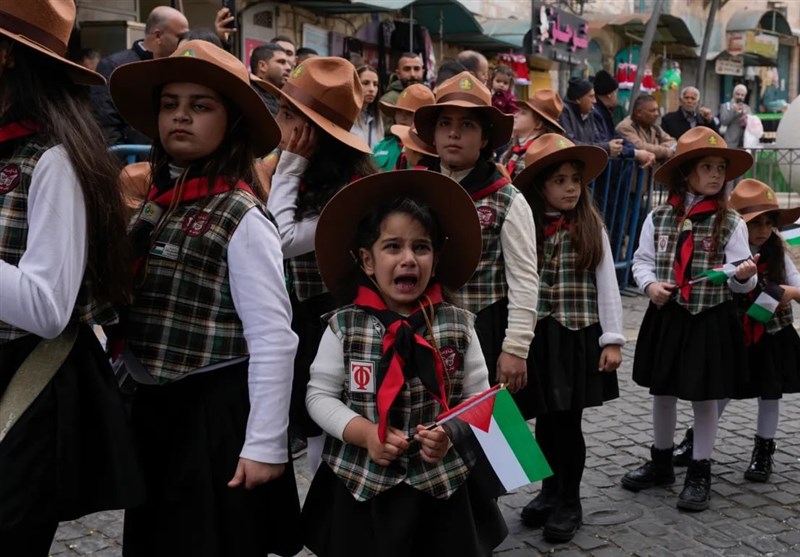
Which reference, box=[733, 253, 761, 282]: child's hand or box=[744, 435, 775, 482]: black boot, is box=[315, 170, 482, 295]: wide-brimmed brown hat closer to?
box=[733, 253, 761, 282]: child's hand

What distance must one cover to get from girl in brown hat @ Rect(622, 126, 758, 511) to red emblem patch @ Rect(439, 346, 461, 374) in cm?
222

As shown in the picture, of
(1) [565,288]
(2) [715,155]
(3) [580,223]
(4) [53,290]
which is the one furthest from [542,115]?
(4) [53,290]

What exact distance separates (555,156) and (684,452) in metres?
2.00

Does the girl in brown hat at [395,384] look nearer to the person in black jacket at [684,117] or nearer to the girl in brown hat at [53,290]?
the girl in brown hat at [53,290]

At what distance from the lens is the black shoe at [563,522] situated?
14.4 feet

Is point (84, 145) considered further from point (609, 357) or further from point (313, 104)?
point (609, 357)

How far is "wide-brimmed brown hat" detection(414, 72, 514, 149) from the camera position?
4180mm

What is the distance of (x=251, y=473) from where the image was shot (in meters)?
2.68

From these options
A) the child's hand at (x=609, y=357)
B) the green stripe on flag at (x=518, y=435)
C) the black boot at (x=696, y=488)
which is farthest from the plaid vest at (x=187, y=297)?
the black boot at (x=696, y=488)

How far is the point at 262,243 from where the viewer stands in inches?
108

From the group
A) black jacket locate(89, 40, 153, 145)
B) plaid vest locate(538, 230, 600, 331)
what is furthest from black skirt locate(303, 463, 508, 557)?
black jacket locate(89, 40, 153, 145)

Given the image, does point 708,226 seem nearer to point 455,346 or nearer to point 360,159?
point 360,159

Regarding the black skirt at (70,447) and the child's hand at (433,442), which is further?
the child's hand at (433,442)

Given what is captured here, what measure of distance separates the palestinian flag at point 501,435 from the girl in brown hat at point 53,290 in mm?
839
